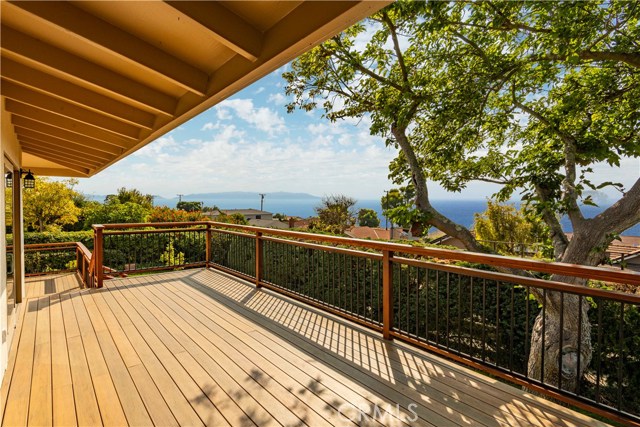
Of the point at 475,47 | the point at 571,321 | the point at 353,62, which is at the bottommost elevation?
the point at 571,321

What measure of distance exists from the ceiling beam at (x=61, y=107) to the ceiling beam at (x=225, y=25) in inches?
94.2

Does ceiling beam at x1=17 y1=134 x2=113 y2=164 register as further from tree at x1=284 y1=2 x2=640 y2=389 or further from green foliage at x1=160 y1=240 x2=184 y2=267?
tree at x1=284 y1=2 x2=640 y2=389

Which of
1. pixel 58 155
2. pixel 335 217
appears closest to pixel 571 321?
pixel 58 155

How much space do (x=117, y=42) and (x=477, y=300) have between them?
5874 mm

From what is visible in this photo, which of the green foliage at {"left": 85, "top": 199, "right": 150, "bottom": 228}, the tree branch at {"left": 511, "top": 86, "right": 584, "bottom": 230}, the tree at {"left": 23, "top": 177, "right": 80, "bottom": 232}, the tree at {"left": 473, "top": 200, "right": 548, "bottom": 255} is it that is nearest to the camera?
the tree branch at {"left": 511, "top": 86, "right": 584, "bottom": 230}

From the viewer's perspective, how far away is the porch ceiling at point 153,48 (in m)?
1.57

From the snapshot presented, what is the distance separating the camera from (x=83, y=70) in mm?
2311

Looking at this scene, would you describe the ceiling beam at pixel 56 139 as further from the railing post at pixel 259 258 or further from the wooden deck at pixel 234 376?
the railing post at pixel 259 258

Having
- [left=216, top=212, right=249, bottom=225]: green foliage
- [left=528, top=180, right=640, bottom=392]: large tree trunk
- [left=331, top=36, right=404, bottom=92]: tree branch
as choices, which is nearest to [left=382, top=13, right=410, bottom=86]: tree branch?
[left=331, top=36, right=404, bottom=92]: tree branch

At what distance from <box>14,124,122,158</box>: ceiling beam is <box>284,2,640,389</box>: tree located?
3603mm

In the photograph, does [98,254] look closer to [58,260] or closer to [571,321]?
[58,260]

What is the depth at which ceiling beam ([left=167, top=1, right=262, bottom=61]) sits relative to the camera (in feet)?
5.00

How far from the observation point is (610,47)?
4051 millimetres


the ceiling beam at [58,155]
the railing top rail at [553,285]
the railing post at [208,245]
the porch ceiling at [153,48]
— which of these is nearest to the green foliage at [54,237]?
the ceiling beam at [58,155]
